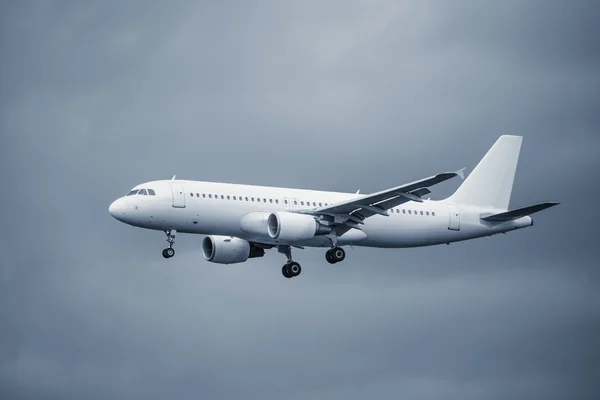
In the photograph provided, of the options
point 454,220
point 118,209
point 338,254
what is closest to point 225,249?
point 338,254

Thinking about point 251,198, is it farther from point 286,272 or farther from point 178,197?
point 286,272

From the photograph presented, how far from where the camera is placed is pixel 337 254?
64750 mm

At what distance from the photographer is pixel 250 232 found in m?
61.5

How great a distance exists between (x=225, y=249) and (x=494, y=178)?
18217 mm

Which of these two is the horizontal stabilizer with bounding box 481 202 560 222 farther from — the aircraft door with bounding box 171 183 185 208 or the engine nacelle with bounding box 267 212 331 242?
the aircraft door with bounding box 171 183 185 208

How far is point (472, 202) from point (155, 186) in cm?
2028

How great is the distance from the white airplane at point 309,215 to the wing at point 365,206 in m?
0.05

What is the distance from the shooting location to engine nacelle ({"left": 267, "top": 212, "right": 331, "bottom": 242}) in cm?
6115

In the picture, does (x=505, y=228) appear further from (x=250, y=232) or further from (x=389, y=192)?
(x=250, y=232)

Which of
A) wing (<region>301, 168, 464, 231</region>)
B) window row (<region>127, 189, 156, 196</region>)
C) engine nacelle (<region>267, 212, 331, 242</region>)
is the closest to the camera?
wing (<region>301, 168, 464, 231</region>)

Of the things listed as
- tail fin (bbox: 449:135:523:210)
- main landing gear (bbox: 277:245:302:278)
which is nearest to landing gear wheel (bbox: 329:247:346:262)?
main landing gear (bbox: 277:245:302:278)

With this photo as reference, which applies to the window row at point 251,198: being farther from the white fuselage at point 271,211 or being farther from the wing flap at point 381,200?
the wing flap at point 381,200

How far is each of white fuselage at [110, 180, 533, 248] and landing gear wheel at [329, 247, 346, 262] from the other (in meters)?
0.41

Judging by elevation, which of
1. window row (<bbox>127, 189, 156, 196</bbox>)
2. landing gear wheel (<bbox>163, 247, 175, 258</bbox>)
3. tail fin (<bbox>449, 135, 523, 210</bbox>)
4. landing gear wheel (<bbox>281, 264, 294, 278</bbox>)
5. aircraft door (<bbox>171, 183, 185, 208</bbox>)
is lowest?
landing gear wheel (<bbox>163, 247, 175, 258</bbox>)
